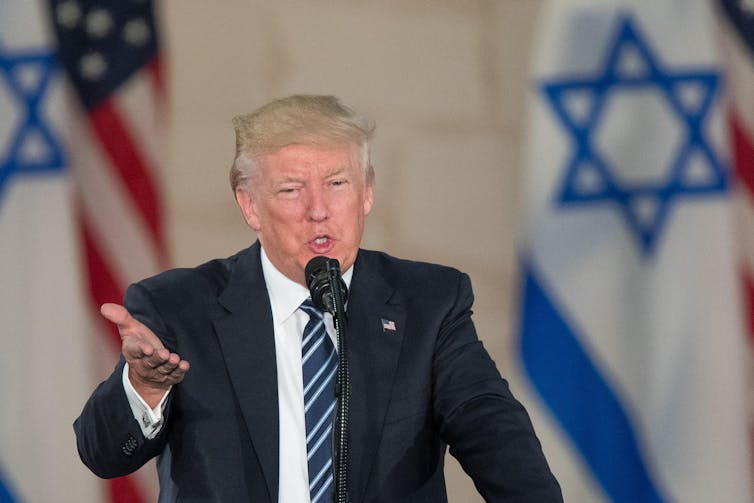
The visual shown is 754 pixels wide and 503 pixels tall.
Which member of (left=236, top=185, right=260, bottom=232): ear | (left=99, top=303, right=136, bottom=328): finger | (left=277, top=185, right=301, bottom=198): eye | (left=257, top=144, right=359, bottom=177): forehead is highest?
(left=257, top=144, right=359, bottom=177): forehead

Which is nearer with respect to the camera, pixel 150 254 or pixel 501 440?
pixel 501 440

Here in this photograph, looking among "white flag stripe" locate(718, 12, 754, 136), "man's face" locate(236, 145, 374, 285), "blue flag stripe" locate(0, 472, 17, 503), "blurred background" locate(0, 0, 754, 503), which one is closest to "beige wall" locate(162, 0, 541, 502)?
"blurred background" locate(0, 0, 754, 503)

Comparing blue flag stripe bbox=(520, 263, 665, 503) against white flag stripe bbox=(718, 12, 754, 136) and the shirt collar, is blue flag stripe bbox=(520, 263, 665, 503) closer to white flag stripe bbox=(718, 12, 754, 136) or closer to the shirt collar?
white flag stripe bbox=(718, 12, 754, 136)

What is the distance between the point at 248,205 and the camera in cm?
206

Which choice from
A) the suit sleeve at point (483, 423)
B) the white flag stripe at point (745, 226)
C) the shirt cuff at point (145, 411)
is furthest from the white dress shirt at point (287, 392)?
the white flag stripe at point (745, 226)

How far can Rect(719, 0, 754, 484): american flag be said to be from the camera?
3.70 m

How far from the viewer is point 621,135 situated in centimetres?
360

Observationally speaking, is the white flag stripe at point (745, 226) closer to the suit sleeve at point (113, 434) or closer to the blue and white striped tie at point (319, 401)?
the blue and white striped tie at point (319, 401)

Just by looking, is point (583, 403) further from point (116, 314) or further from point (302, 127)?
point (116, 314)

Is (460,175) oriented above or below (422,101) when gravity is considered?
below

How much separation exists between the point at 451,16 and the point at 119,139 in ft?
3.90

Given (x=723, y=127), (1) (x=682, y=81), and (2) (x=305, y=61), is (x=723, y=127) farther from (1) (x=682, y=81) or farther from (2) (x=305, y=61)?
(2) (x=305, y=61)

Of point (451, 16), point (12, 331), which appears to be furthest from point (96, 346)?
point (451, 16)

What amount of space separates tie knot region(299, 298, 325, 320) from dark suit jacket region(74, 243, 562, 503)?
6cm
